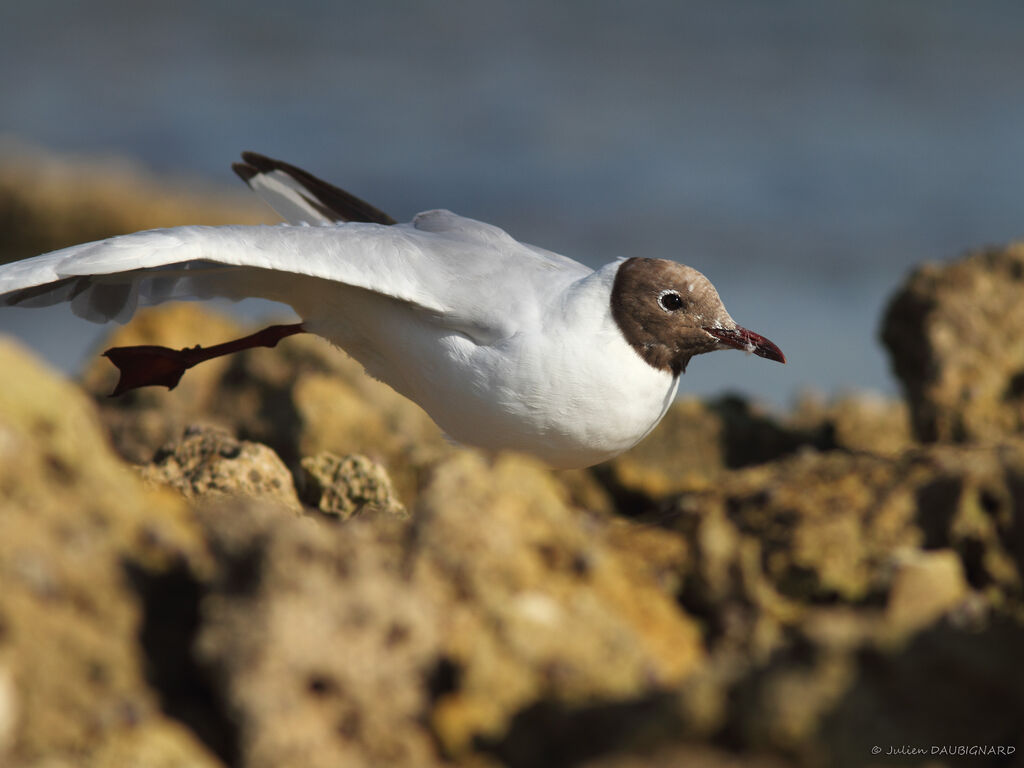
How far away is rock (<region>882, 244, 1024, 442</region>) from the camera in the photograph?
5.91 m

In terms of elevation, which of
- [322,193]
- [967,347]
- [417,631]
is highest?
[322,193]

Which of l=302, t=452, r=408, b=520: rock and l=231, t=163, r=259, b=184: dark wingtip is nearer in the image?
Answer: l=302, t=452, r=408, b=520: rock

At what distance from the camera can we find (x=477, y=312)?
4234 mm

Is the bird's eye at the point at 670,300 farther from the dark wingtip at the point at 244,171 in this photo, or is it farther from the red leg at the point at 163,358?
the dark wingtip at the point at 244,171

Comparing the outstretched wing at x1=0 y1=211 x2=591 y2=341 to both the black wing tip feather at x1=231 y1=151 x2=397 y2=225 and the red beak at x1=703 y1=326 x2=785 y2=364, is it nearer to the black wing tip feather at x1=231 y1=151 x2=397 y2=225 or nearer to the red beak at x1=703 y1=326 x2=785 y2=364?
the red beak at x1=703 y1=326 x2=785 y2=364

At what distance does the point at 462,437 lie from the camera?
14.9 ft

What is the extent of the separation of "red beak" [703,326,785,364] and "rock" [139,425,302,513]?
1.82 meters

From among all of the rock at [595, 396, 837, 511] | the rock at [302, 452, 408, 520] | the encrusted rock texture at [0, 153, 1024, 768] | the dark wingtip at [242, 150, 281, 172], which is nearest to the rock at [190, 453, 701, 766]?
the encrusted rock texture at [0, 153, 1024, 768]

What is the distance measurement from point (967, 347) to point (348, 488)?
362 centimetres

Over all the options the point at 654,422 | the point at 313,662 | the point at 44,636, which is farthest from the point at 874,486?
the point at 44,636

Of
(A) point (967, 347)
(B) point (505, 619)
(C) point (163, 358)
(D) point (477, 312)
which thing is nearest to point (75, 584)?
(B) point (505, 619)

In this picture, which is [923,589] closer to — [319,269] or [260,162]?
[319,269]

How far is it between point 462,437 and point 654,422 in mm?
765

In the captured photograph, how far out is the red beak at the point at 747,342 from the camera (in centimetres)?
455
